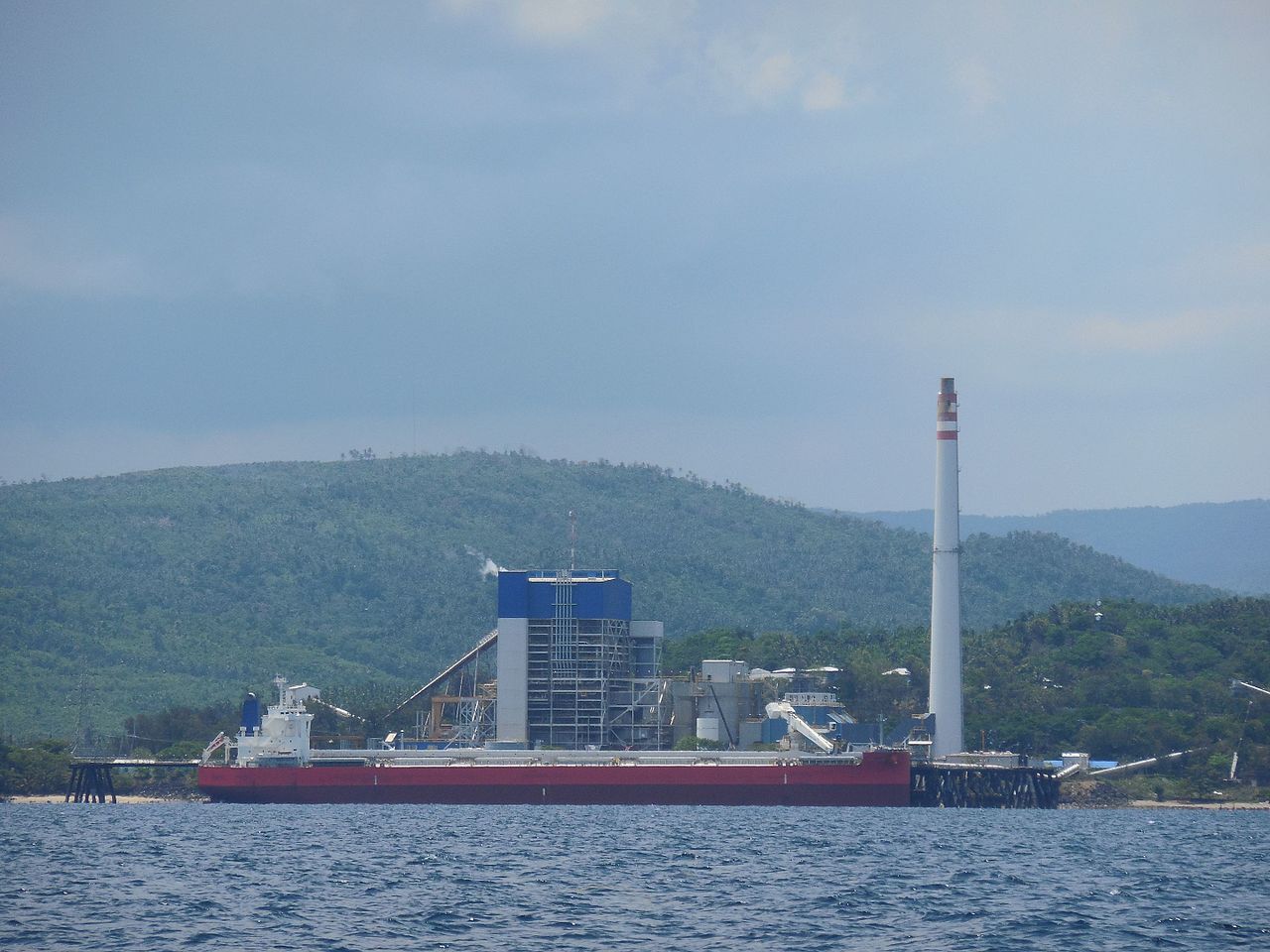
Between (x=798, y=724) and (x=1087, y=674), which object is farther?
(x=1087, y=674)

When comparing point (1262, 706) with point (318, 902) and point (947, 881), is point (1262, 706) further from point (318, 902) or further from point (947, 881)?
point (318, 902)

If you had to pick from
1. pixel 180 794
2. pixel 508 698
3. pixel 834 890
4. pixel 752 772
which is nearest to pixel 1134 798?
pixel 752 772

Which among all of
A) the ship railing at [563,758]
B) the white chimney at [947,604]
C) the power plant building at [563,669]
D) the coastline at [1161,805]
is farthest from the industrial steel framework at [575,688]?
the coastline at [1161,805]

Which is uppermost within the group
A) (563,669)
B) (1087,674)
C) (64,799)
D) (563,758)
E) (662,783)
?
(1087,674)

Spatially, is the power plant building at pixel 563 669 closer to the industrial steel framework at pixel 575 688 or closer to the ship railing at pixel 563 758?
the industrial steel framework at pixel 575 688

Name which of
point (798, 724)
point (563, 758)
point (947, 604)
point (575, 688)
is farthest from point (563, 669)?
point (947, 604)

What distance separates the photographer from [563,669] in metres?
107

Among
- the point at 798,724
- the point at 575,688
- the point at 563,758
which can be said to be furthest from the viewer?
the point at 575,688

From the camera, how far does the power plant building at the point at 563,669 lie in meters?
107

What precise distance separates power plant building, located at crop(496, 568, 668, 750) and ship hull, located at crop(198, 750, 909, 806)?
7408 millimetres

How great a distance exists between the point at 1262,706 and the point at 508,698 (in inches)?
1920

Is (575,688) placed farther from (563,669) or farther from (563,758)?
(563,758)

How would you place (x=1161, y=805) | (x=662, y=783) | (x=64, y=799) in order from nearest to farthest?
(x=662, y=783) → (x=1161, y=805) → (x=64, y=799)

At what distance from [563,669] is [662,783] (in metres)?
11.9
